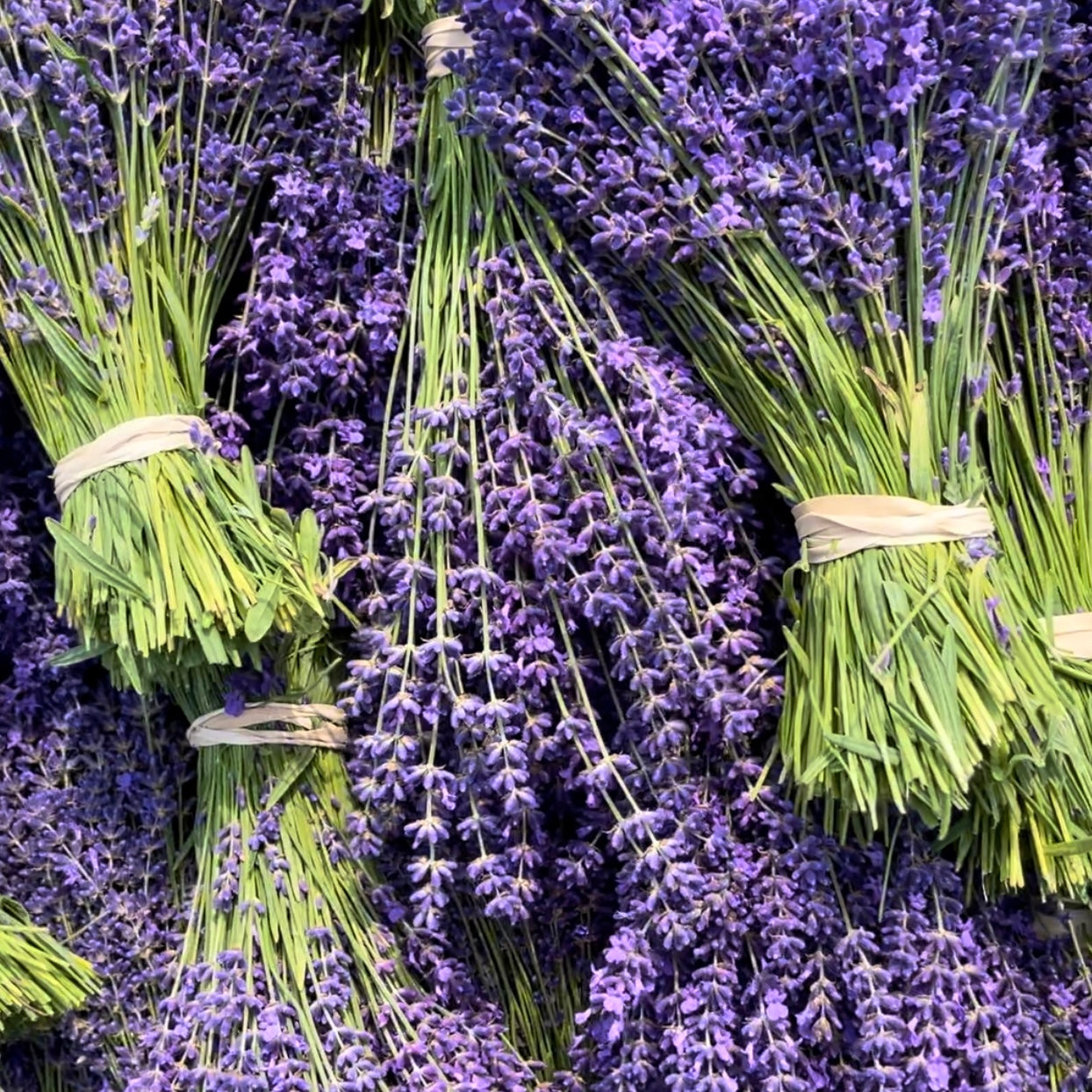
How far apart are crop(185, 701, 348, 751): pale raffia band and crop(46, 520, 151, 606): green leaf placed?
0.17 metres

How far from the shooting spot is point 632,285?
102 centimetres

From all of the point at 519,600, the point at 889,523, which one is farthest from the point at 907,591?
the point at 519,600

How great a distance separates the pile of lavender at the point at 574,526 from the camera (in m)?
0.88

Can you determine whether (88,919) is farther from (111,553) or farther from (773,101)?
(773,101)

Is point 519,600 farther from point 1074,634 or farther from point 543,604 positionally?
point 1074,634

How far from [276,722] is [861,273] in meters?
0.66

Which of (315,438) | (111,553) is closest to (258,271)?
(315,438)

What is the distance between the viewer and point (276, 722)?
3.37 feet

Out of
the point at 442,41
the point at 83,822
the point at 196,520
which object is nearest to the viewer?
the point at 196,520

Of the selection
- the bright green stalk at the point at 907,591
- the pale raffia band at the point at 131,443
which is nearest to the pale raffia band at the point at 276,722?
the pale raffia band at the point at 131,443

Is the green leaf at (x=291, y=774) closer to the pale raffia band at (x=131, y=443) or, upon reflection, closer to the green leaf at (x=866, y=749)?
the pale raffia band at (x=131, y=443)

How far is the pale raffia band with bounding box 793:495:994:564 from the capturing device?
2.90 feet

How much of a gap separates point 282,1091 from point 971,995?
1.87 ft

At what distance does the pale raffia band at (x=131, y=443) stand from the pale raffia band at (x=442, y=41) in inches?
16.2
